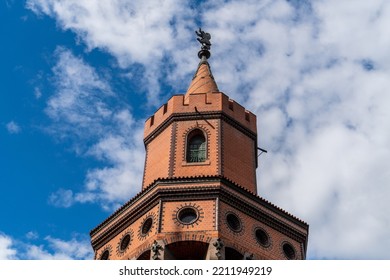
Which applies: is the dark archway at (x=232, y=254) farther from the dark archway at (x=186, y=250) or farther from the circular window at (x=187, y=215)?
the circular window at (x=187, y=215)

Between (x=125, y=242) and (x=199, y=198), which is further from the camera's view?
(x=125, y=242)

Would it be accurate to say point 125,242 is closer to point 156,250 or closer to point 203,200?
point 156,250

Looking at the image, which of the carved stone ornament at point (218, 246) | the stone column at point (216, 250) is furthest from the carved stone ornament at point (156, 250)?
the carved stone ornament at point (218, 246)

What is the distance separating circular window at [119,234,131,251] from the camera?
21106mm

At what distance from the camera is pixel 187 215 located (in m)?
20.4

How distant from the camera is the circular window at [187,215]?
20109 millimetres

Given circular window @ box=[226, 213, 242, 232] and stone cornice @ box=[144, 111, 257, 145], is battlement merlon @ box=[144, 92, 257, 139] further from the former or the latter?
circular window @ box=[226, 213, 242, 232]

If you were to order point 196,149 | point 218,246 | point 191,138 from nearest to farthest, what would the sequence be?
point 218,246
point 196,149
point 191,138

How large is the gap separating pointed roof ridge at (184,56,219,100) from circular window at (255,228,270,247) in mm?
6737

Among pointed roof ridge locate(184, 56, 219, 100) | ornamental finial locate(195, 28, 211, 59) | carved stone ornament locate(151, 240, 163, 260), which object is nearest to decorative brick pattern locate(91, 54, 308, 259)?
carved stone ornament locate(151, 240, 163, 260)

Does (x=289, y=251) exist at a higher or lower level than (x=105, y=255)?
higher

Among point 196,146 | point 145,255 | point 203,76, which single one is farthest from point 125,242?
point 203,76

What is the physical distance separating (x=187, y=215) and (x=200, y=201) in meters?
0.64
